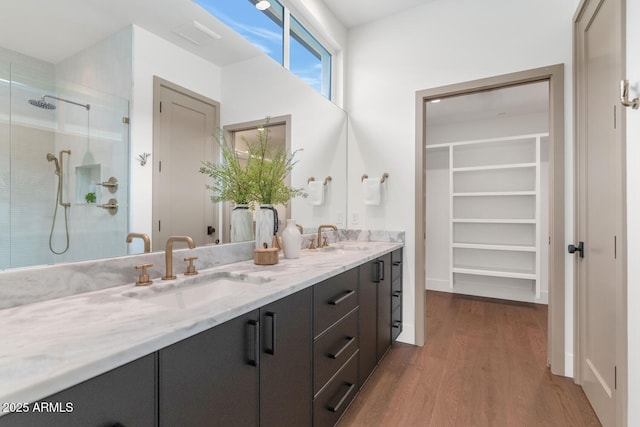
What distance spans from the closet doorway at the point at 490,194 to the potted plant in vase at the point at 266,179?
212 centimetres

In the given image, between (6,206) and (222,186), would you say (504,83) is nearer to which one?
(222,186)

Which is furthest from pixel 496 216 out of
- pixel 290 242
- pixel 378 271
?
pixel 290 242

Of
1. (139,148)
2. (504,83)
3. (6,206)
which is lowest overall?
(6,206)

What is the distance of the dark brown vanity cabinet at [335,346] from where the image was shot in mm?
1365

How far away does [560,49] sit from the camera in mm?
2180

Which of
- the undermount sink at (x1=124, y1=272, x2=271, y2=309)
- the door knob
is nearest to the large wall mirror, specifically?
the undermount sink at (x1=124, y1=272, x2=271, y2=309)

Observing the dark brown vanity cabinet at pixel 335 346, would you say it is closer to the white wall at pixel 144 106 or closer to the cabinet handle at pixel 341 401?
the cabinet handle at pixel 341 401

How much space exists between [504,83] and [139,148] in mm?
2534

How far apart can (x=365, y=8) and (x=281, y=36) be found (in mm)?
958

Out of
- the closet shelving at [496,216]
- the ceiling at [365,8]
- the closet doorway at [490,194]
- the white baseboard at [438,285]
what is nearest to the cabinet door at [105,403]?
the ceiling at [365,8]

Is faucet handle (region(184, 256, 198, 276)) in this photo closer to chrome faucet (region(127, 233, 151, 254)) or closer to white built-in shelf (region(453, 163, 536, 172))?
chrome faucet (region(127, 233, 151, 254))

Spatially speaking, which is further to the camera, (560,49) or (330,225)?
(330,225)

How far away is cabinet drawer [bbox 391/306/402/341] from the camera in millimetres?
2467

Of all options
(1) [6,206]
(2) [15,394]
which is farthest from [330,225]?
(2) [15,394]
